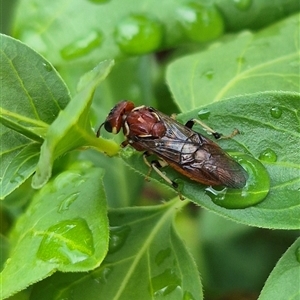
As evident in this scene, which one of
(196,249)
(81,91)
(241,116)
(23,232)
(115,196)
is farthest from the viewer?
(196,249)

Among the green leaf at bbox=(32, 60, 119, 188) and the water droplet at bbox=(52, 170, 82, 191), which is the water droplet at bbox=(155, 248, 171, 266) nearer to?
the water droplet at bbox=(52, 170, 82, 191)

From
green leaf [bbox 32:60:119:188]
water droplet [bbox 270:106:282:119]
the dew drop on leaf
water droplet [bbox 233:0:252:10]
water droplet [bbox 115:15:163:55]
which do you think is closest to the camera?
green leaf [bbox 32:60:119:188]

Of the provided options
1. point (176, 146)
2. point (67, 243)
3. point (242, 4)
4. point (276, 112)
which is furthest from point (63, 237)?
point (242, 4)

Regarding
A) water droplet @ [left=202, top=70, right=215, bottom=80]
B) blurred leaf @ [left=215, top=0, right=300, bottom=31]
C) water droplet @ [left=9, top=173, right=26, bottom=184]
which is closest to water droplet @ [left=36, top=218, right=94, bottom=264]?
water droplet @ [left=9, top=173, right=26, bottom=184]

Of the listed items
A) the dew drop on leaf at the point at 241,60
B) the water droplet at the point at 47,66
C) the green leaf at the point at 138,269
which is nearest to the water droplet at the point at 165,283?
the green leaf at the point at 138,269

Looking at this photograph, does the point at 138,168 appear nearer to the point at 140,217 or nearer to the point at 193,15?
the point at 140,217

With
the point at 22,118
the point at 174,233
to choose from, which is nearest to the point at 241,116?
the point at 174,233
